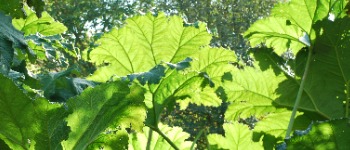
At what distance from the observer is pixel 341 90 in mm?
2055

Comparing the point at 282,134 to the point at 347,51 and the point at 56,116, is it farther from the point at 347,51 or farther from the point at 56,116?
the point at 56,116

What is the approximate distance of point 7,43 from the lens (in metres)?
1.35

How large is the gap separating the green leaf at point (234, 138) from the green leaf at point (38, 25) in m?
0.98

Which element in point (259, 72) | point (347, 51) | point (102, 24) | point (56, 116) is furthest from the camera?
point (102, 24)

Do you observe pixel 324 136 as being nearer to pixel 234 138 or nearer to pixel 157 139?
pixel 234 138

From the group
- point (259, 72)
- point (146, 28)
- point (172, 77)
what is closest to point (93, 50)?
point (146, 28)

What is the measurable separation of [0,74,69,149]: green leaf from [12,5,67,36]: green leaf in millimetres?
1411

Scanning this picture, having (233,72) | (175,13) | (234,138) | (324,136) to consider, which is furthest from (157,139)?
(175,13)

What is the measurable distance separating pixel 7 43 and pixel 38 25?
4.47 feet

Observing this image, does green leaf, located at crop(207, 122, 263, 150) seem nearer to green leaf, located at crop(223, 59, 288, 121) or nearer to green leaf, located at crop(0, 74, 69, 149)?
green leaf, located at crop(223, 59, 288, 121)

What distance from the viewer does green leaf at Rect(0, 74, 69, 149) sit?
1.20 meters

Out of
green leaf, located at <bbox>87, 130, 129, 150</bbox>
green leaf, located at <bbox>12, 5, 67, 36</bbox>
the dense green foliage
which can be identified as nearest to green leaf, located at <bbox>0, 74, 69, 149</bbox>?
green leaf, located at <bbox>87, 130, 129, 150</bbox>

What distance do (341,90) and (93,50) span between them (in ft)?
3.38

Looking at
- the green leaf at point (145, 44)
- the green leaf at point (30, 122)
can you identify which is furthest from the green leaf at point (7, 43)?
the green leaf at point (145, 44)
